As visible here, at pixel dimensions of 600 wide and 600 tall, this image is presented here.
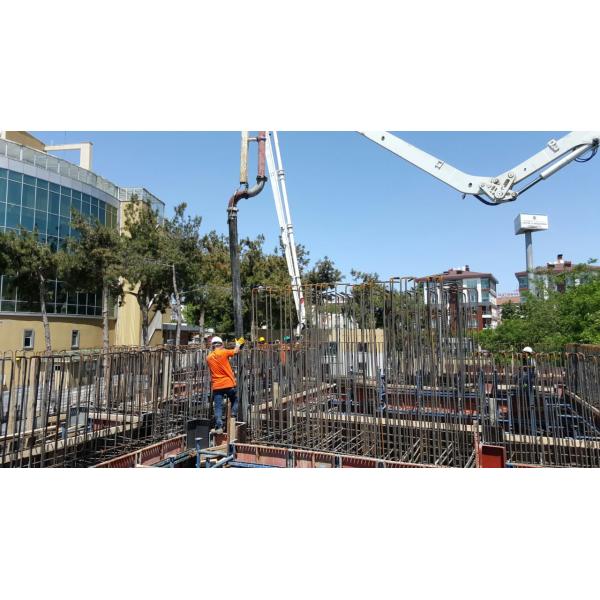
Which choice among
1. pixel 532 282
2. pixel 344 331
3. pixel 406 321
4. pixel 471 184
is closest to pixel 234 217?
pixel 344 331

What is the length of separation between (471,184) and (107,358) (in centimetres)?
837

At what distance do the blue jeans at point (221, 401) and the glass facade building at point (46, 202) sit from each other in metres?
16.4

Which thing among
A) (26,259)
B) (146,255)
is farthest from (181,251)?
(26,259)

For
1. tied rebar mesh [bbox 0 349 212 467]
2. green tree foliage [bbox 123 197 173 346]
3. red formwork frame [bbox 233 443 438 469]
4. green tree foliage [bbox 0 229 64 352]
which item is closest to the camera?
tied rebar mesh [bbox 0 349 212 467]

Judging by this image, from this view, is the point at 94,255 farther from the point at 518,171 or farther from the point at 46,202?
the point at 518,171

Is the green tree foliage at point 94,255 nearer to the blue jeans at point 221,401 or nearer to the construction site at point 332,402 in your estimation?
the construction site at point 332,402

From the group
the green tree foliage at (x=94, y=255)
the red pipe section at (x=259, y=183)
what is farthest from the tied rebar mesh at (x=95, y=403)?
the green tree foliage at (x=94, y=255)

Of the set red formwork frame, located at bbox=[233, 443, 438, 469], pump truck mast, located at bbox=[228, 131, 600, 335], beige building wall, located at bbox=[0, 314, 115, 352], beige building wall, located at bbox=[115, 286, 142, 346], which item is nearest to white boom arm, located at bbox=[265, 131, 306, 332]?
pump truck mast, located at bbox=[228, 131, 600, 335]

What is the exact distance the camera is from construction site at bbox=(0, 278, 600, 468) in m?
5.90

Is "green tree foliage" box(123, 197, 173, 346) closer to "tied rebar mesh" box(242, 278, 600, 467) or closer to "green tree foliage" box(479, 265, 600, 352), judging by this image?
"tied rebar mesh" box(242, 278, 600, 467)

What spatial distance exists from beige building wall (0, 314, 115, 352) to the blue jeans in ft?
56.3

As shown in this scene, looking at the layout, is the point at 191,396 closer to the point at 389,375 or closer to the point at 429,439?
the point at 389,375

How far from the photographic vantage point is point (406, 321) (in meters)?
6.24

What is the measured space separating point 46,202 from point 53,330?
23.1ft
